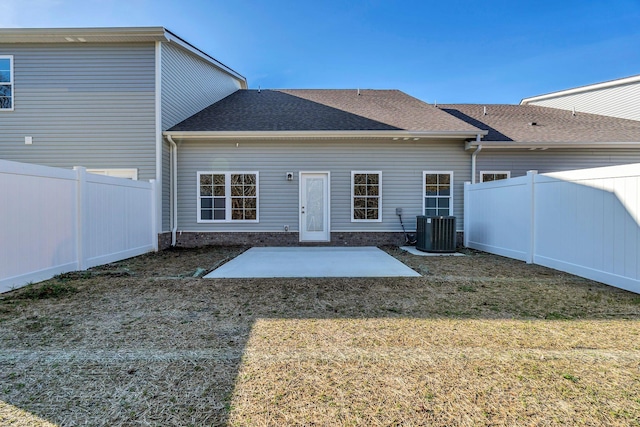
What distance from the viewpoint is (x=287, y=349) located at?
2469 mm

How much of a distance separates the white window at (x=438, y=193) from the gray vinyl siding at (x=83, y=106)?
26.2 ft

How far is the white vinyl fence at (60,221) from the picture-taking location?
4.08m

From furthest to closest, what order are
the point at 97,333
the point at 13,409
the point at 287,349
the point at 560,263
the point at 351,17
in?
the point at 351,17 → the point at 560,263 → the point at 97,333 → the point at 287,349 → the point at 13,409

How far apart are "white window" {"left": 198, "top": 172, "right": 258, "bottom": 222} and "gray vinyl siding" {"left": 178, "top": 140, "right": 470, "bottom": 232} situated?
0.18 metres

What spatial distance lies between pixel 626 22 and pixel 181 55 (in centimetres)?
1710

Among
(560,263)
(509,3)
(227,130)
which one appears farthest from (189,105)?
(509,3)

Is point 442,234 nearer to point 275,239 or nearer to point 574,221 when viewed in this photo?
point 574,221

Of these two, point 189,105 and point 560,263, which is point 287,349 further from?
point 189,105

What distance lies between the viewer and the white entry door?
8.68 metres

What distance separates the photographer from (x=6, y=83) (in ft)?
26.2

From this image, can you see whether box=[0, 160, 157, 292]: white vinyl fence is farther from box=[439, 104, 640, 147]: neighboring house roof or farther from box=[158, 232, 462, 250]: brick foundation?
box=[439, 104, 640, 147]: neighboring house roof

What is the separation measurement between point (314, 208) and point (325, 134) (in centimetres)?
221

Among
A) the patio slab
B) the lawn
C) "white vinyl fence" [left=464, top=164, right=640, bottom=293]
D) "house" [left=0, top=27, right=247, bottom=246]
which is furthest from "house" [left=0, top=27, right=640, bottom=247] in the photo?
the lawn

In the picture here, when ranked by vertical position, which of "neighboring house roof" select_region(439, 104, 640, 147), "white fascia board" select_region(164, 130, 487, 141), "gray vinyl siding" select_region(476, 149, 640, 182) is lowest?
"gray vinyl siding" select_region(476, 149, 640, 182)
